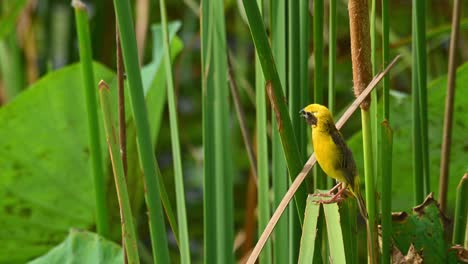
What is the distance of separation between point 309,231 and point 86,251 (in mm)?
388

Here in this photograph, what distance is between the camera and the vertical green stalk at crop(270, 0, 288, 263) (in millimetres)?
651

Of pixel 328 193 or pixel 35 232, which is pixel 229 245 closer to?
pixel 328 193

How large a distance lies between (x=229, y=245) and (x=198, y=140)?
1677mm

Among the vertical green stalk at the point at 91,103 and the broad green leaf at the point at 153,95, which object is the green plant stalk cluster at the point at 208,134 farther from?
the broad green leaf at the point at 153,95

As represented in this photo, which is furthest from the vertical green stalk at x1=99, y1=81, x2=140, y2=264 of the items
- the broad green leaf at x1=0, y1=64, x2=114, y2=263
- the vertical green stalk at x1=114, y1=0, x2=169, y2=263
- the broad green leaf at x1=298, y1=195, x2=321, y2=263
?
the broad green leaf at x1=0, y1=64, x2=114, y2=263

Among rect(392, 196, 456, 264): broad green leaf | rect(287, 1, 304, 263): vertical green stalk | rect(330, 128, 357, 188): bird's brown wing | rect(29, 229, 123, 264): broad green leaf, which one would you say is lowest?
rect(29, 229, 123, 264): broad green leaf

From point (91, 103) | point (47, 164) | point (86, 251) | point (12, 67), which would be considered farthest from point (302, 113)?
point (12, 67)

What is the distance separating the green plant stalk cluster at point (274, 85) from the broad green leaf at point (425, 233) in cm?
20

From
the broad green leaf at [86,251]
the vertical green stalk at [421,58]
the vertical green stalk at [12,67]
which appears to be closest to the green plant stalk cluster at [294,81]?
the vertical green stalk at [421,58]

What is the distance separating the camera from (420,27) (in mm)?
696

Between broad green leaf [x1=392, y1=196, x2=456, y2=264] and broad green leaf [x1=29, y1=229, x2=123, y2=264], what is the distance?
0.30 m

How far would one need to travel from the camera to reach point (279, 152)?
67 centimetres

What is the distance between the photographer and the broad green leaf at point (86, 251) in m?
0.86

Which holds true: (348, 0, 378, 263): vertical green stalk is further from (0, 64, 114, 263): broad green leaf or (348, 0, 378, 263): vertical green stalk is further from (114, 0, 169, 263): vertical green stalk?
(0, 64, 114, 263): broad green leaf
